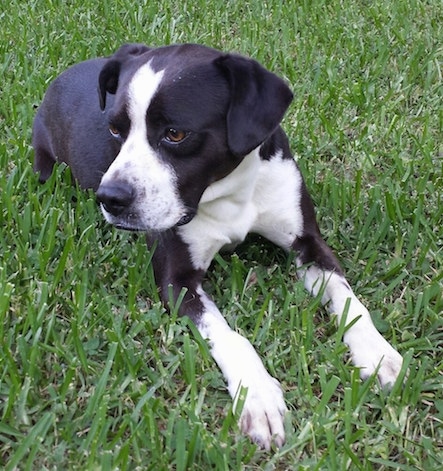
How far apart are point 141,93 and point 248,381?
1.04 metres

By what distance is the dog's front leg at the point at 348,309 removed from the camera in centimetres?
268

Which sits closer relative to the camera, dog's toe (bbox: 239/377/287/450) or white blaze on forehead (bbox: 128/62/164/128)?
dog's toe (bbox: 239/377/287/450)

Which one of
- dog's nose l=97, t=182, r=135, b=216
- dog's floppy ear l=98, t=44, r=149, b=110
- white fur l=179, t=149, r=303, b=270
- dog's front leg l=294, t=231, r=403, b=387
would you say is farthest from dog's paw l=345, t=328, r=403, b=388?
dog's floppy ear l=98, t=44, r=149, b=110

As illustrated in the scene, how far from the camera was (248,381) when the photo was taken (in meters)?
2.56

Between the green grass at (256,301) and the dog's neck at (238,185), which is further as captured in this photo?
the dog's neck at (238,185)

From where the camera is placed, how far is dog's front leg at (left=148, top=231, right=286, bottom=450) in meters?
2.44

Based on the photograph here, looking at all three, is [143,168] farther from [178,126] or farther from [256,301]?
[256,301]

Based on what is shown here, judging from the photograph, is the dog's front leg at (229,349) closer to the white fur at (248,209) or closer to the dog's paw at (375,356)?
the white fur at (248,209)

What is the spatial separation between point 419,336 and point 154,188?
1.12 metres

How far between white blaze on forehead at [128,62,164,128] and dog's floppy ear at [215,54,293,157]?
10.6 inches

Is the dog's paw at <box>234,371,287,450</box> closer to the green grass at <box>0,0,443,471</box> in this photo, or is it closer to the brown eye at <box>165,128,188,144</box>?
the green grass at <box>0,0,443,471</box>

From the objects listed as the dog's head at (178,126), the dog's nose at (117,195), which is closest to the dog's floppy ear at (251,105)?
the dog's head at (178,126)

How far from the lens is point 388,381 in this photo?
2.61m

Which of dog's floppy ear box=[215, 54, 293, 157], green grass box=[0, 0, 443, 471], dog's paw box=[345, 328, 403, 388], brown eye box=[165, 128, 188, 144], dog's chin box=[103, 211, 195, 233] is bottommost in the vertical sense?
green grass box=[0, 0, 443, 471]
